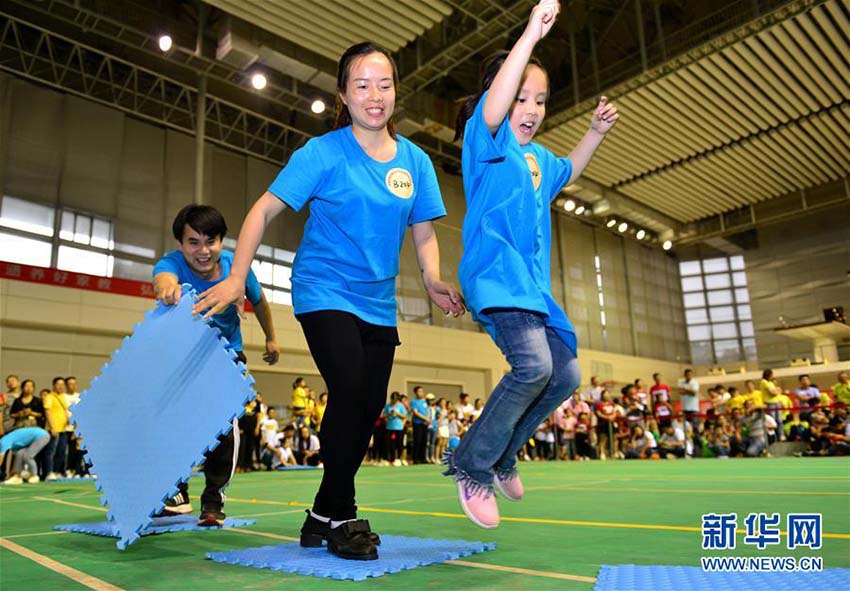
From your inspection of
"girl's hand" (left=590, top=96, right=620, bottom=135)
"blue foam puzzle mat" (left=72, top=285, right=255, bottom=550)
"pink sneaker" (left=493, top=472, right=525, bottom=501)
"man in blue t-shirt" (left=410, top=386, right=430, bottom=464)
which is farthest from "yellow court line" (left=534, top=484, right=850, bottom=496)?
"man in blue t-shirt" (left=410, top=386, right=430, bottom=464)

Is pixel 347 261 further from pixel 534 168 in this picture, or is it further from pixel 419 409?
pixel 419 409

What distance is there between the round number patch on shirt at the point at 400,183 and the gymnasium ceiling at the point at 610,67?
956 cm

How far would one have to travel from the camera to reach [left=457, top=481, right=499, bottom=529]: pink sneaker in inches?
79.4

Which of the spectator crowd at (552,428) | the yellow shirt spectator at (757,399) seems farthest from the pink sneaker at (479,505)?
the yellow shirt spectator at (757,399)

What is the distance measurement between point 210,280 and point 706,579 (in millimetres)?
2153

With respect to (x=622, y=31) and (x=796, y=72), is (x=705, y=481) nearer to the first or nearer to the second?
(x=796, y=72)

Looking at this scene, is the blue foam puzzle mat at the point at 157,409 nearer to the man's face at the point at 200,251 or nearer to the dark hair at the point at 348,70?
the man's face at the point at 200,251

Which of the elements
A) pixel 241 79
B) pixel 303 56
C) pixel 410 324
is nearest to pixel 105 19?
pixel 241 79

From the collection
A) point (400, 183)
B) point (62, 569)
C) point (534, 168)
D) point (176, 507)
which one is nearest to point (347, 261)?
point (400, 183)

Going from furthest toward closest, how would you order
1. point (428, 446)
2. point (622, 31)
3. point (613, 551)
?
point (622, 31), point (428, 446), point (613, 551)

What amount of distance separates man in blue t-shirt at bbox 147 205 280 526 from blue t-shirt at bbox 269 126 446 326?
2.27 ft

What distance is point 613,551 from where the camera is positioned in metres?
1.82

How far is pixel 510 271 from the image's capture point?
1.98 meters

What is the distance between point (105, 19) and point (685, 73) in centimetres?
1121
